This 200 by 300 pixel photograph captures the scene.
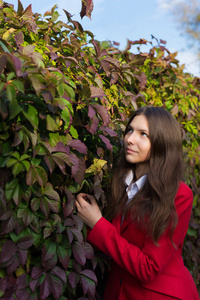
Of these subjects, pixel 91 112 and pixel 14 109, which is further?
pixel 91 112

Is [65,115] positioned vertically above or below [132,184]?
above

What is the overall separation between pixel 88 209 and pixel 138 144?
17.0 inches

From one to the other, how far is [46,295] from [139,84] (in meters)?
1.69

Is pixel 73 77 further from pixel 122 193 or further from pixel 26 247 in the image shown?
pixel 26 247

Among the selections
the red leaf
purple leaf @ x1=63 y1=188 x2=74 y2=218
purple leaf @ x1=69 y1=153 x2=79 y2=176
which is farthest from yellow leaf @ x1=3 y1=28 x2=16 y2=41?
purple leaf @ x1=63 y1=188 x2=74 y2=218

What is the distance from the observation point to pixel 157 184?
183cm

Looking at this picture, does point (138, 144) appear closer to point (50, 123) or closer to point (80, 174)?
point (80, 174)

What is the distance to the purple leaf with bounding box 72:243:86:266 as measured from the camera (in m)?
1.49

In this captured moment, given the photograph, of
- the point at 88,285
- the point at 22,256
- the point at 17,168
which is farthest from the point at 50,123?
the point at 88,285

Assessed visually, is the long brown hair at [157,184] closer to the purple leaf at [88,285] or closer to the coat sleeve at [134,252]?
the coat sleeve at [134,252]

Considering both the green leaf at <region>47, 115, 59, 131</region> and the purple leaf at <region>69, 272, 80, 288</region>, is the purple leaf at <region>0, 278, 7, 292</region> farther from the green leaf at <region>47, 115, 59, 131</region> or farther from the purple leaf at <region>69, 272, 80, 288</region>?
the green leaf at <region>47, 115, 59, 131</region>

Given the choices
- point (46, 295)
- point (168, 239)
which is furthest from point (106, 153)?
point (46, 295)

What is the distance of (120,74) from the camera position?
216 cm

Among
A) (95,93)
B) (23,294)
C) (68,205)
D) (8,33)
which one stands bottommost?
(23,294)
